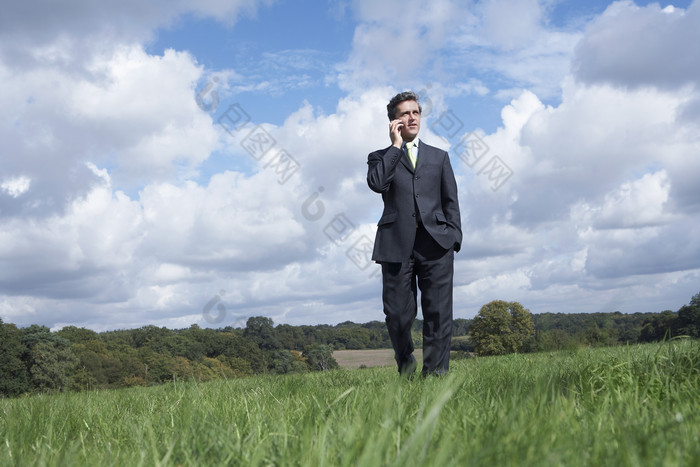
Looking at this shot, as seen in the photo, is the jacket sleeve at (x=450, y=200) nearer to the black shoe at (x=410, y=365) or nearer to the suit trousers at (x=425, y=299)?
the suit trousers at (x=425, y=299)

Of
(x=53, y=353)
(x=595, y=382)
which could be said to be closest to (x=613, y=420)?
(x=595, y=382)

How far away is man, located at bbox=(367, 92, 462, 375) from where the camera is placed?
17.2ft

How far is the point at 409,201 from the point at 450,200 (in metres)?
0.48

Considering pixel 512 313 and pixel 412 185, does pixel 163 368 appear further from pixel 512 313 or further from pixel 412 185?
pixel 412 185

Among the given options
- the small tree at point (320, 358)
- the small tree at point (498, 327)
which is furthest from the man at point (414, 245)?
the small tree at point (498, 327)

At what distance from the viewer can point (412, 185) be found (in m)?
5.39

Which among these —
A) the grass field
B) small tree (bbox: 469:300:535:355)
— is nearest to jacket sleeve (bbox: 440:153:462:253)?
the grass field

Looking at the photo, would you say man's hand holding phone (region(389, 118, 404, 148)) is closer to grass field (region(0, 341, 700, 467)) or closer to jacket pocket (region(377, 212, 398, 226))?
jacket pocket (region(377, 212, 398, 226))

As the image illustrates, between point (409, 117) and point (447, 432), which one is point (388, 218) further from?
point (447, 432)

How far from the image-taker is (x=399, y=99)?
5.65 meters

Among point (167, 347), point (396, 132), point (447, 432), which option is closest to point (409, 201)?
point (396, 132)

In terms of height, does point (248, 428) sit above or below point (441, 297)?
below

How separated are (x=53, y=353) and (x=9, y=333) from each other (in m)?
5.53

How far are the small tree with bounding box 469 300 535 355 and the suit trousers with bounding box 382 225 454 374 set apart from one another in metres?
50.1
